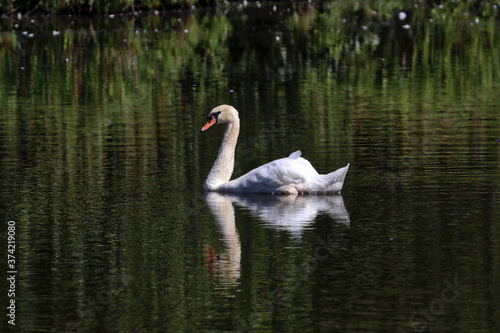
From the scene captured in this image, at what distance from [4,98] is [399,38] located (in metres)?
16.7

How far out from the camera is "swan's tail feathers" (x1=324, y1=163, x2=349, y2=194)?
12.1m

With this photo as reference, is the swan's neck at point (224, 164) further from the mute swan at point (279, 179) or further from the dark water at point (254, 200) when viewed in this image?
the dark water at point (254, 200)

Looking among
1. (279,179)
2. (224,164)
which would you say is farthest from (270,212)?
(224,164)

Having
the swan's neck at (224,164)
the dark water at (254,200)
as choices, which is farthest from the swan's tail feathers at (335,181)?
the swan's neck at (224,164)

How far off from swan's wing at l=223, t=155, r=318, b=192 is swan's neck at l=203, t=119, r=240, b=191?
0.29 m

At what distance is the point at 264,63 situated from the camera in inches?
1143

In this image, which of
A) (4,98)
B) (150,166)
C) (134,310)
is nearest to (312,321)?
(134,310)

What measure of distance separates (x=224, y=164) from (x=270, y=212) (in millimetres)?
1802

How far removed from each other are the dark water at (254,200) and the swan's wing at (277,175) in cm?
22

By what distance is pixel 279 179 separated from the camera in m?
12.7

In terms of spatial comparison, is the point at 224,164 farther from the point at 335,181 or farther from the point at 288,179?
the point at 335,181

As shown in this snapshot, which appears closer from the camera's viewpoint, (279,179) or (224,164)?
(279,179)

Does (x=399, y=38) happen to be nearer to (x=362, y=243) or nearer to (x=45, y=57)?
(x=45, y=57)

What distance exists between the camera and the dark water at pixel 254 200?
812 cm
